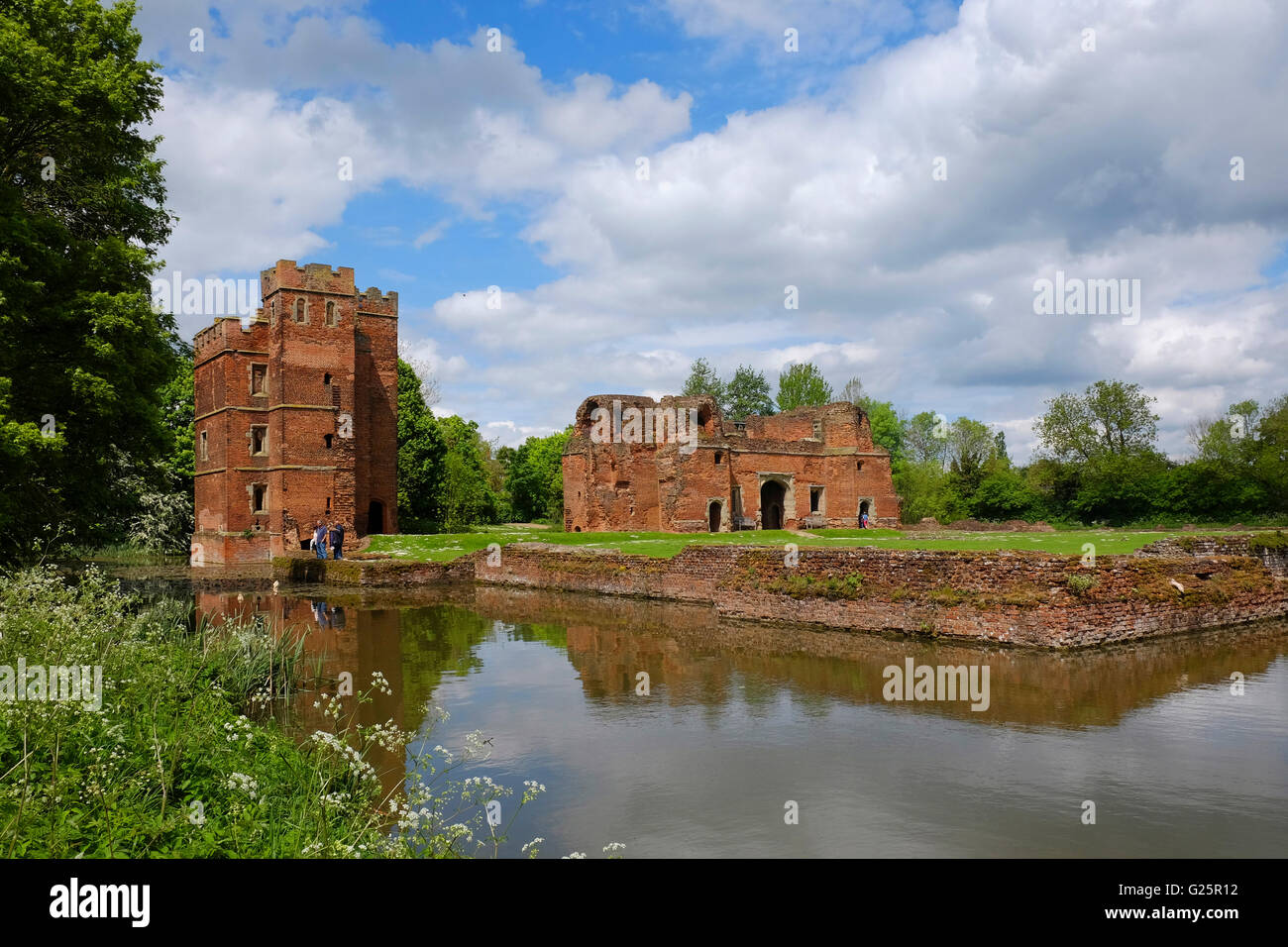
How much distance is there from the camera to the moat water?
5.97m

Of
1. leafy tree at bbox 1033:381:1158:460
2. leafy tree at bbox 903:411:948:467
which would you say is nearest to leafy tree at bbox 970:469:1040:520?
leafy tree at bbox 1033:381:1158:460

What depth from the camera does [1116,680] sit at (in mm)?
10953

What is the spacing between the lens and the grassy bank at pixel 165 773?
4.72 metres

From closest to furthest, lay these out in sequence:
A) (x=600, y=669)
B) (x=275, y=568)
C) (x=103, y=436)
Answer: (x=600, y=669)
(x=103, y=436)
(x=275, y=568)

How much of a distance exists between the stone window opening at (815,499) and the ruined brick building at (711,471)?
5cm

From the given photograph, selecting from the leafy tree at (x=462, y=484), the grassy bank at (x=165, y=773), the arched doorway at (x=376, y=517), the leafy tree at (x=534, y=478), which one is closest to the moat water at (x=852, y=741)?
the grassy bank at (x=165, y=773)

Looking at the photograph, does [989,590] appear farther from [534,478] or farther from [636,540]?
[534,478]

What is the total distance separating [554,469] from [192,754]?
61026 mm

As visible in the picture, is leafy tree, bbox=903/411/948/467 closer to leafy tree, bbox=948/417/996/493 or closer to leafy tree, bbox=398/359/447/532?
leafy tree, bbox=948/417/996/493

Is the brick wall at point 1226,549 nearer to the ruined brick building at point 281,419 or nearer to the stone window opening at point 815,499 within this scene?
the stone window opening at point 815,499

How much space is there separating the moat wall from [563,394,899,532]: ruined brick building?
650 inches

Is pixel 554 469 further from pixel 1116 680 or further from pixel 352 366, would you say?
pixel 1116 680

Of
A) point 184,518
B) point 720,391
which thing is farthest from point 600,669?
point 720,391

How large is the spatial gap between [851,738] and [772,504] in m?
36.2
